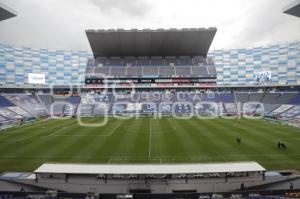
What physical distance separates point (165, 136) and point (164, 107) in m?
39.9

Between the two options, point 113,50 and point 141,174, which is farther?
point 113,50

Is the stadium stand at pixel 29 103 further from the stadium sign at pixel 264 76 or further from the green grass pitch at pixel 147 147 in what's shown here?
the stadium sign at pixel 264 76

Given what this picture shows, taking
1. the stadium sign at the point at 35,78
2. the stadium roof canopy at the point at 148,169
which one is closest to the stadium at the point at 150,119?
the stadium roof canopy at the point at 148,169

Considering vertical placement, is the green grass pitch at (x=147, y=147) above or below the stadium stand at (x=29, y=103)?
below

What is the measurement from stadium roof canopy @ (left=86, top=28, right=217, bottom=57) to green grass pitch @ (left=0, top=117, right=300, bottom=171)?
3701 cm

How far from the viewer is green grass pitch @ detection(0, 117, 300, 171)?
1081 inches

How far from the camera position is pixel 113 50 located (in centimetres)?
8700

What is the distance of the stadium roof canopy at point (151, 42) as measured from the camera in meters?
73.2

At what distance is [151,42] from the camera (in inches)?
3145

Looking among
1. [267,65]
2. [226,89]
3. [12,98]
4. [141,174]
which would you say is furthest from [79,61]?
[141,174]

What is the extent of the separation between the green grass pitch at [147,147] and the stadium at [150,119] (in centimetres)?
14

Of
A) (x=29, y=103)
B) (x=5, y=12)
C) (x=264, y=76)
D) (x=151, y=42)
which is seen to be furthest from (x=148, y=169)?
(x=264, y=76)

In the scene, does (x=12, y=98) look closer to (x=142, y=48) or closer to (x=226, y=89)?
(x=142, y=48)

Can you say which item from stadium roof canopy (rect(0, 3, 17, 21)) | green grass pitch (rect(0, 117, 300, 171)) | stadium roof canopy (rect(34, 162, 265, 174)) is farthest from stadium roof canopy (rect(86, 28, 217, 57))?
stadium roof canopy (rect(34, 162, 265, 174))
